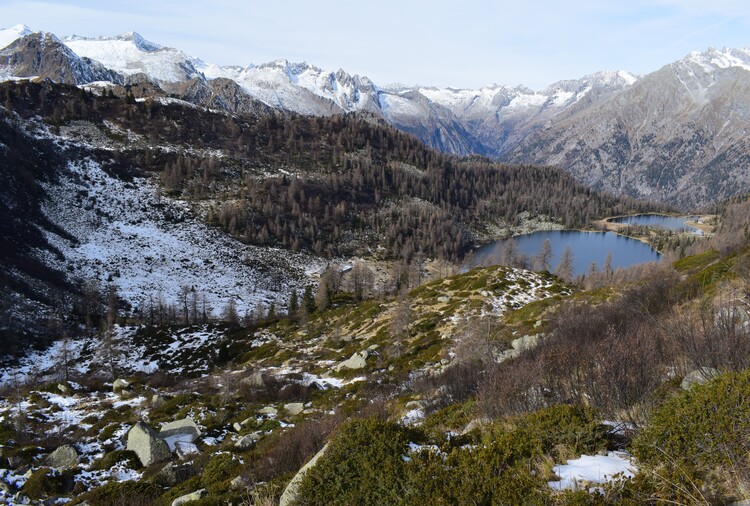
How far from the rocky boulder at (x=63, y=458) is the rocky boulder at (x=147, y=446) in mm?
2345

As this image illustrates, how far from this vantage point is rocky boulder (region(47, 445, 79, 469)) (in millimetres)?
19219

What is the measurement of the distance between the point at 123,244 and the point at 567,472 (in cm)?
11203

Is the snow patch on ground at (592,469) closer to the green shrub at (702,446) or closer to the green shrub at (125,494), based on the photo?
the green shrub at (702,446)

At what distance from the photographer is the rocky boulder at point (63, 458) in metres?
19.2

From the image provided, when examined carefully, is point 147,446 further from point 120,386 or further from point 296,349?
point 296,349

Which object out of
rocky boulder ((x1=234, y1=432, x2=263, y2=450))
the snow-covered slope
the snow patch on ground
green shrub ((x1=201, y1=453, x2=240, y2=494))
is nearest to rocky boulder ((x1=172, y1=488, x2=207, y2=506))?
green shrub ((x1=201, y1=453, x2=240, y2=494))

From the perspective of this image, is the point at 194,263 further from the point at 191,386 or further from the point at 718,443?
the point at 718,443

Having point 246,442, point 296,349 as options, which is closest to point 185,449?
point 246,442

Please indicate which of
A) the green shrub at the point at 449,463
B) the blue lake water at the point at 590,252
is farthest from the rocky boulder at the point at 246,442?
the blue lake water at the point at 590,252

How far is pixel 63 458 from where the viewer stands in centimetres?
1958

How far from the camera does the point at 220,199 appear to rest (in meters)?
128

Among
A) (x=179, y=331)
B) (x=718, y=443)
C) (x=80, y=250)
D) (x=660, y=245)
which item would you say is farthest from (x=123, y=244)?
(x=660, y=245)

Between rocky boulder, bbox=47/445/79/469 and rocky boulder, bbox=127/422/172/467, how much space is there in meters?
→ 2.35

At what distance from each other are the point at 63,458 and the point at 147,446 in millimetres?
3981
